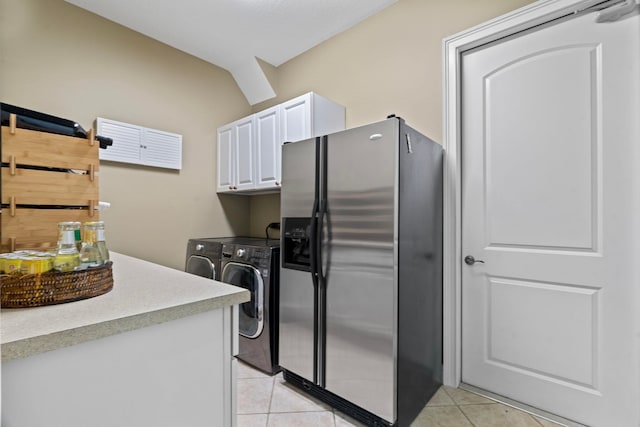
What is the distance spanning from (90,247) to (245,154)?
225 centimetres

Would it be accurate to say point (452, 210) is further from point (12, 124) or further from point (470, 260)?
point (12, 124)

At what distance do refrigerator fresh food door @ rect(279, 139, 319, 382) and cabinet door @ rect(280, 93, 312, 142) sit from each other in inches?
20.3

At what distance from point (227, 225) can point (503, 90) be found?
2810mm

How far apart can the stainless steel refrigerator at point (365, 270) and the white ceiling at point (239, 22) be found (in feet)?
4.16

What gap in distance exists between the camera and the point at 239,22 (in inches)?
101

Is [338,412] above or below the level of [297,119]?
below

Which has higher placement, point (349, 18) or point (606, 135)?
point (349, 18)

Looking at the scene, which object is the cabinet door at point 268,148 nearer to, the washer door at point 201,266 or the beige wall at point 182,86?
the beige wall at point 182,86

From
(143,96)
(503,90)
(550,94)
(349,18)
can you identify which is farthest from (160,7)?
(550,94)

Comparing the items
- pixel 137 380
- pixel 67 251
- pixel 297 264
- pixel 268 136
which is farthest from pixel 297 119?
pixel 137 380

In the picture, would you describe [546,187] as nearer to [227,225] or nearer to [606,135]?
[606,135]

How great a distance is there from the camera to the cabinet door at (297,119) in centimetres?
247

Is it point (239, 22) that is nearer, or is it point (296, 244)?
point (296, 244)

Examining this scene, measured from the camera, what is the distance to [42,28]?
226 cm
